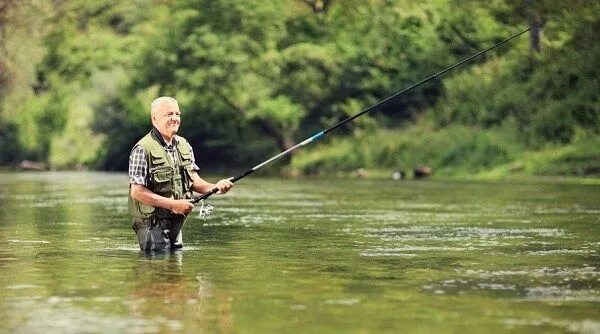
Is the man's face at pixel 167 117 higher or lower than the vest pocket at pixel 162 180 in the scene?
higher

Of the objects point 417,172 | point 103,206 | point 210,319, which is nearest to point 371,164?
point 417,172

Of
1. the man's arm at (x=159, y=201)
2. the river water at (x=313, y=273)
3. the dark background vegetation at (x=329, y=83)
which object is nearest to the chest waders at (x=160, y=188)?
the man's arm at (x=159, y=201)

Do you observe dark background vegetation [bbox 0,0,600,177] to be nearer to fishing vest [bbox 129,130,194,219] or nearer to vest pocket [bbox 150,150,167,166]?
fishing vest [bbox 129,130,194,219]

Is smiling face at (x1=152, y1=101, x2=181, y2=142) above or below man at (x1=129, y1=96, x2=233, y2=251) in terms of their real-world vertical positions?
above

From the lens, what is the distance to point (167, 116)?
14.4 m

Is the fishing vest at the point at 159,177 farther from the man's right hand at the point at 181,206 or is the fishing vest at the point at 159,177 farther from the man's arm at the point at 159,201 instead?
the man's right hand at the point at 181,206

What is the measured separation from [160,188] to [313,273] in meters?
2.39

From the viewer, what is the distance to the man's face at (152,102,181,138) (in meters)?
14.4

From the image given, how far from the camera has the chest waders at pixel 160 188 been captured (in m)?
14.4

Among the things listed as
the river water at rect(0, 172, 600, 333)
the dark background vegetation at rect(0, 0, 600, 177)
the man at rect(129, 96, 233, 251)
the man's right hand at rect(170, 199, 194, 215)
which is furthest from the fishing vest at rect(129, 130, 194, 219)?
the dark background vegetation at rect(0, 0, 600, 177)

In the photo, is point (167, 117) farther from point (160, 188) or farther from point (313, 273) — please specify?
point (313, 273)

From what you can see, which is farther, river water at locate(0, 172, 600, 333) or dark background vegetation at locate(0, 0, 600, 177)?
dark background vegetation at locate(0, 0, 600, 177)

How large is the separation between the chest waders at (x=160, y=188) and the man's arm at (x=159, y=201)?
0.51 feet

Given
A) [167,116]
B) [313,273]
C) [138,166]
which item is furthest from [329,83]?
[313,273]
